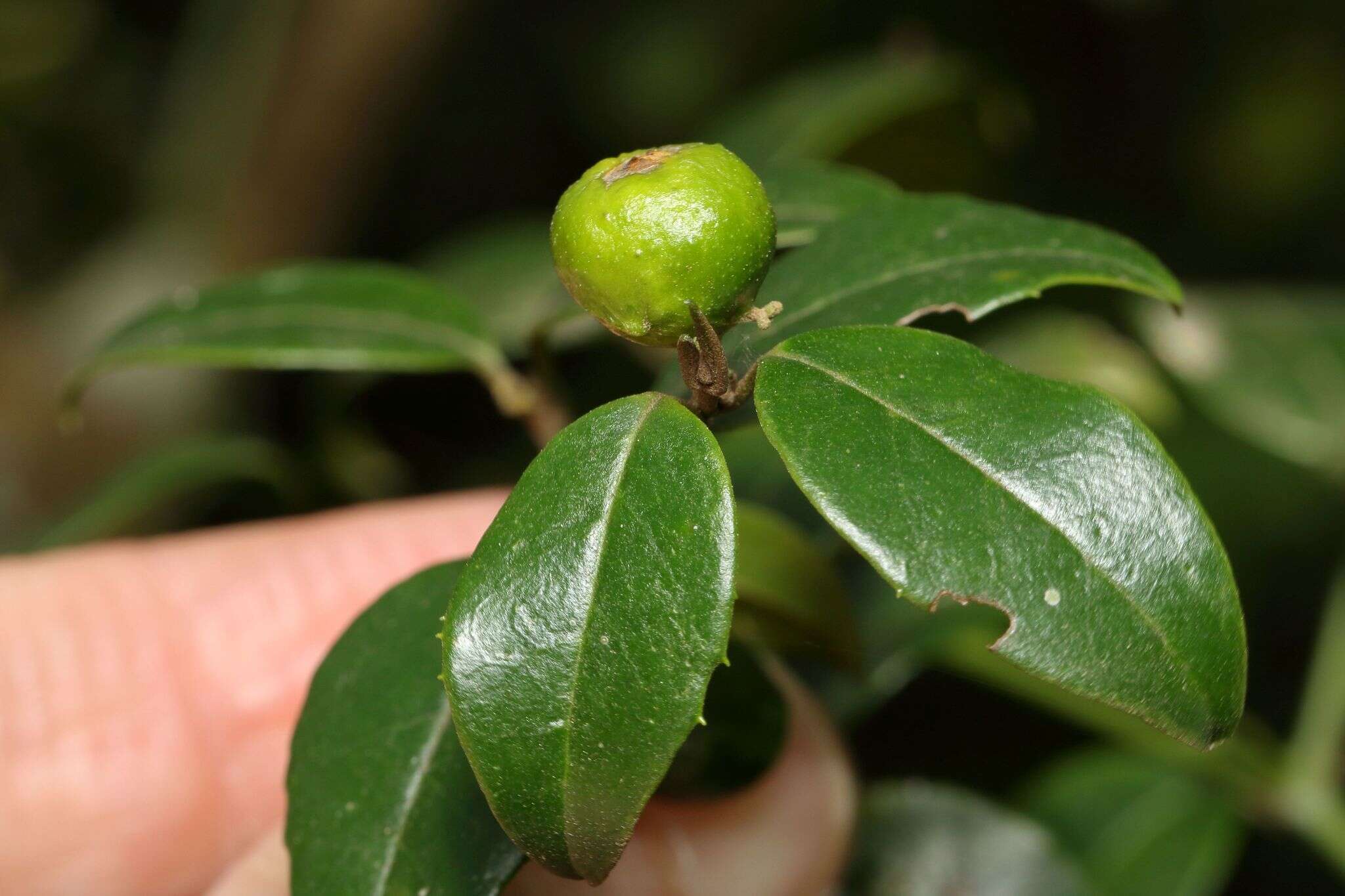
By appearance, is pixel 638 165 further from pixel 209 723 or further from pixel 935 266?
pixel 209 723

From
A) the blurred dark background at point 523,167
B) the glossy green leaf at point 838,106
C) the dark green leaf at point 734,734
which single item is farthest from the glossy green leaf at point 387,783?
the glossy green leaf at point 838,106

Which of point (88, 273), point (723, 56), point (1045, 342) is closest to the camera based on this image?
point (1045, 342)

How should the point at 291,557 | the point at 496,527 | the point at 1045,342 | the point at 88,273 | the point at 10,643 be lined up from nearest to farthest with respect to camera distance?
the point at 496,527, the point at 10,643, the point at 291,557, the point at 1045,342, the point at 88,273

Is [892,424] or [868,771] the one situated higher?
[892,424]

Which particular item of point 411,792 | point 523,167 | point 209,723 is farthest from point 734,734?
point 523,167

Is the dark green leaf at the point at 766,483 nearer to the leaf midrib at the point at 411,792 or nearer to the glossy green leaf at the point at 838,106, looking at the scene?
the glossy green leaf at the point at 838,106

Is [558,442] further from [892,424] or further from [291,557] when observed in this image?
[291,557]

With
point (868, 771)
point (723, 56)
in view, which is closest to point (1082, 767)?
point (868, 771)
